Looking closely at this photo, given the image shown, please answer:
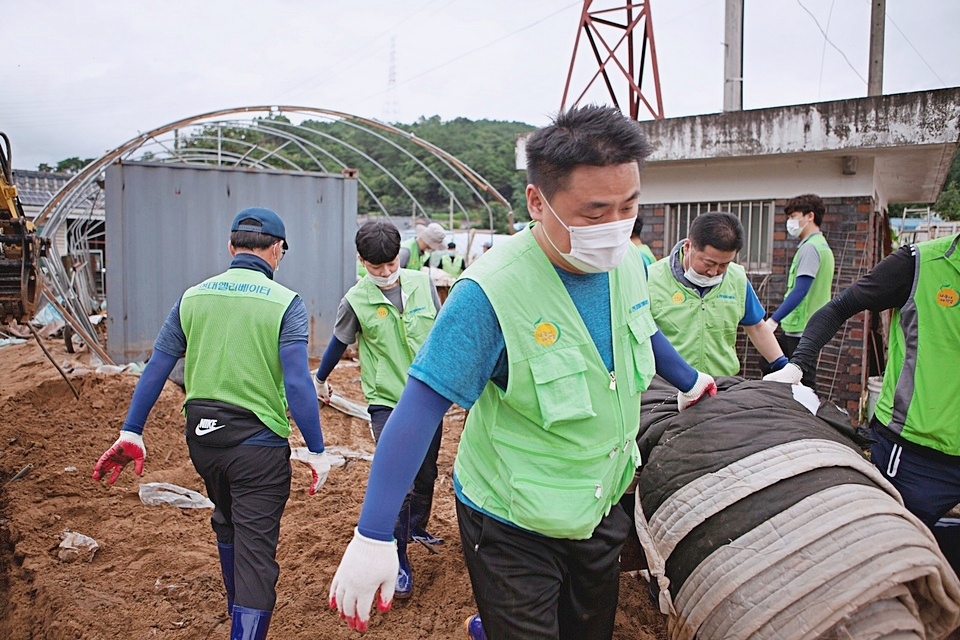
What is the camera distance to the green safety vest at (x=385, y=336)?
3.59 metres

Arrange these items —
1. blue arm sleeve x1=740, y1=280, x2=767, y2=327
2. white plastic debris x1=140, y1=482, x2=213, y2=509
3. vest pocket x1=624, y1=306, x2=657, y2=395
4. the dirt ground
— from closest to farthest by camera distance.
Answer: vest pocket x1=624, y1=306, x2=657, y2=395, the dirt ground, blue arm sleeve x1=740, y1=280, x2=767, y2=327, white plastic debris x1=140, y1=482, x2=213, y2=509

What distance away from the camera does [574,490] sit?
5.77ft

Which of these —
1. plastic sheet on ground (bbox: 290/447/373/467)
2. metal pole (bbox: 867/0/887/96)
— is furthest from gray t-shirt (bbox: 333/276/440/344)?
metal pole (bbox: 867/0/887/96)

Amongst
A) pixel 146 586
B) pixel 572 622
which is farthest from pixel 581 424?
pixel 146 586

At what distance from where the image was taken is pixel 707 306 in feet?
11.9

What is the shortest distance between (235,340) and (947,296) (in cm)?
277

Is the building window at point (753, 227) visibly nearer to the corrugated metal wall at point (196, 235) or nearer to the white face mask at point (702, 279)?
the white face mask at point (702, 279)

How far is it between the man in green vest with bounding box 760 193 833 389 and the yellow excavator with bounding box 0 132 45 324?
5283 mm

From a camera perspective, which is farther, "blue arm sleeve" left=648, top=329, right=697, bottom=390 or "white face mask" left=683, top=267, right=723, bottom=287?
"white face mask" left=683, top=267, right=723, bottom=287

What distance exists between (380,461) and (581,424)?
1.65 feet

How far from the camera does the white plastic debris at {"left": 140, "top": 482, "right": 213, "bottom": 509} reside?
4.67 meters

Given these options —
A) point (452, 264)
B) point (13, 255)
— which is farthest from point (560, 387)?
point (452, 264)

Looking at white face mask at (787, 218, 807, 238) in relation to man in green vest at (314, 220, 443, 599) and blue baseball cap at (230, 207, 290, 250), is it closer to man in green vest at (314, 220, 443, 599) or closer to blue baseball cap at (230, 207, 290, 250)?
man in green vest at (314, 220, 443, 599)

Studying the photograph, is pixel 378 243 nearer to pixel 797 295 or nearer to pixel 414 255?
pixel 797 295
